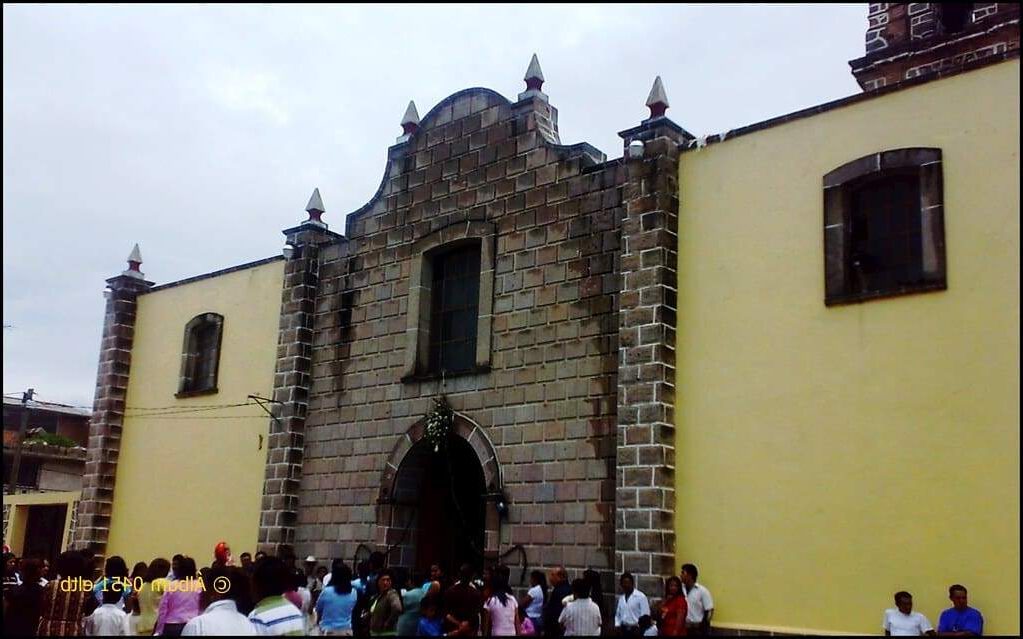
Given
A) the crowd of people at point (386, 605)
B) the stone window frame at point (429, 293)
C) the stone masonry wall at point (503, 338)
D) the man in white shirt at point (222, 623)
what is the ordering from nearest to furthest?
the man in white shirt at point (222, 623)
the crowd of people at point (386, 605)
the stone masonry wall at point (503, 338)
the stone window frame at point (429, 293)

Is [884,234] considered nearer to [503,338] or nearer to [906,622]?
[906,622]

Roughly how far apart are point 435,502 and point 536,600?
3.99 m

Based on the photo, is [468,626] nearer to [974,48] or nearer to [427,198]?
[427,198]

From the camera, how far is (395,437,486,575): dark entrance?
14562 millimetres

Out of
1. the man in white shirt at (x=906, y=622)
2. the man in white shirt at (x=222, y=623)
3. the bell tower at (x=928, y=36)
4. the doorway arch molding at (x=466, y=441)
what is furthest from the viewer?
the bell tower at (x=928, y=36)

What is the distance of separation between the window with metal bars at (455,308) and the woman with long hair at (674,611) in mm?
5101

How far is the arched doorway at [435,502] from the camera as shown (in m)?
14.4

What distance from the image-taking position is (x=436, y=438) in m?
14.1

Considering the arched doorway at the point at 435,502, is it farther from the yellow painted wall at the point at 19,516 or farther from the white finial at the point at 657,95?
the yellow painted wall at the point at 19,516

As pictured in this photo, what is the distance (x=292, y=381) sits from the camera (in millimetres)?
16266

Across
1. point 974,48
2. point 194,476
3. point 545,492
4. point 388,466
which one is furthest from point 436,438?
point 974,48

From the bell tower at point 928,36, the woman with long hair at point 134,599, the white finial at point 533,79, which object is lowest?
the woman with long hair at point 134,599

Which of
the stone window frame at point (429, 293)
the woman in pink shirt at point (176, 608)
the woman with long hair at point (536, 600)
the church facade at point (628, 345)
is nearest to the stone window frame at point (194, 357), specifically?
the church facade at point (628, 345)

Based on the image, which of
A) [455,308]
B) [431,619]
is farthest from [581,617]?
[455,308]
